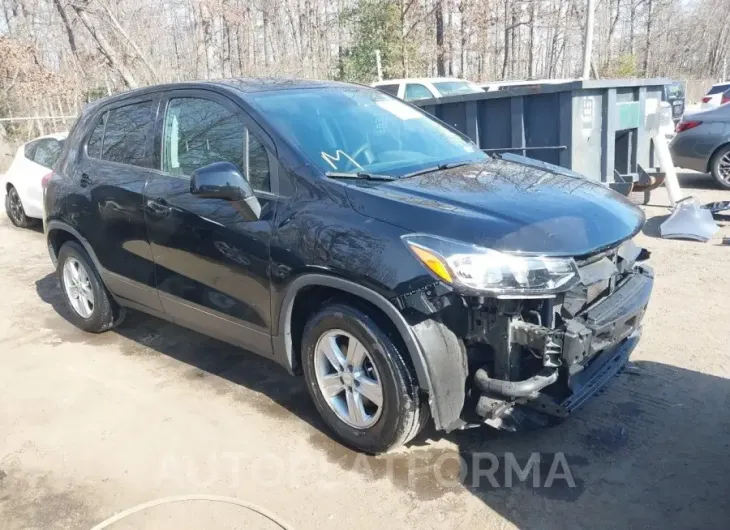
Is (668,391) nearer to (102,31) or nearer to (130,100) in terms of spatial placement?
(130,100)

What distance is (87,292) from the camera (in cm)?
525

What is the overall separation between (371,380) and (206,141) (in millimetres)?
1798

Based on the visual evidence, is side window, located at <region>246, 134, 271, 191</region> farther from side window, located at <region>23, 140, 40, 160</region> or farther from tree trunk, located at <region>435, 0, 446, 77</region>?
tree trunk, located at <region>435, 0, 446, 77</region>

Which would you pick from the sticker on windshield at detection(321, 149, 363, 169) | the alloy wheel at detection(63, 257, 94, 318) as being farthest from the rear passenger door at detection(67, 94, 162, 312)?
the sticker on windshield at detection(321, 149, 363, 169)

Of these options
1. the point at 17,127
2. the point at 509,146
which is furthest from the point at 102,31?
the point at 509,146

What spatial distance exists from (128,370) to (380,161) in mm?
2460

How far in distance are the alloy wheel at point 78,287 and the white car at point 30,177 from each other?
174 inches

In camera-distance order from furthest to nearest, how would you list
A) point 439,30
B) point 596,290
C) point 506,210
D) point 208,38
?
point 208,38
point 439,30
point 596,290
point 506,210

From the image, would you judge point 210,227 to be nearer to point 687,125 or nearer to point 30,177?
point 30,177

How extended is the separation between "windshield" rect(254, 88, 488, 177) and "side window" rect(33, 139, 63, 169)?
6688mm

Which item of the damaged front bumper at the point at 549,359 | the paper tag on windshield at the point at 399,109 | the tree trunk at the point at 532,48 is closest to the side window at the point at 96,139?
the paper tag on windshield at the point at 399,109

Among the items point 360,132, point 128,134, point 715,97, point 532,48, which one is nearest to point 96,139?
point 128,134

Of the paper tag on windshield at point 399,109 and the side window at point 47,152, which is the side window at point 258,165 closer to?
the paper tag on windshield at point 399,109

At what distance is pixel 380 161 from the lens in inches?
144
